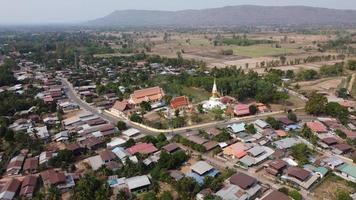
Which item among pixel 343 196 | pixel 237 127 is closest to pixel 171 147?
pixel 237 127

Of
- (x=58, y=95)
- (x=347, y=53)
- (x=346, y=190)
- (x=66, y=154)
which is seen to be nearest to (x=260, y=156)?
(x=346, y=190)

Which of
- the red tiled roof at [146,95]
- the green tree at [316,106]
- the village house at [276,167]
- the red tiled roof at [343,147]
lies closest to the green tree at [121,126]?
the red tiled roof at [146,95]

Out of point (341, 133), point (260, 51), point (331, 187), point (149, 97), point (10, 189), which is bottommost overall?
point (331, 187)

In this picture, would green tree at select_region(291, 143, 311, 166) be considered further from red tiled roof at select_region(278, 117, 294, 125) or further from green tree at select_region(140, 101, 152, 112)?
green tree at select_region(140, 101, 152, 112)

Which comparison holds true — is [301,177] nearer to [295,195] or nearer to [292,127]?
[295,195]

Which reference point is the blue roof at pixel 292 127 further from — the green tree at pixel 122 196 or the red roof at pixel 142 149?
the green tree at pixel 122 196

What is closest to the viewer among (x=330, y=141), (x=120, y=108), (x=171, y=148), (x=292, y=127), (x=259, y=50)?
(x=171, y=148)
